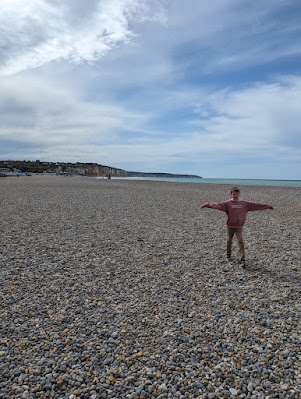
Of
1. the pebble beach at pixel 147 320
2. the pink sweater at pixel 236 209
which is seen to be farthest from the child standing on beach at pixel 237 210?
the pebble beach at pixel 147 320

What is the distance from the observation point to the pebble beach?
3.42 metres

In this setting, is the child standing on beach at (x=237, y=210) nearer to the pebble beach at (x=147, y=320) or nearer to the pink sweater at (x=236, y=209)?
the pink sweater at (x=236, y=209)

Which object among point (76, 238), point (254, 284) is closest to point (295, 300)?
point (254, 284)

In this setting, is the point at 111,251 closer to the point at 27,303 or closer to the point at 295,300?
the point at 27,303

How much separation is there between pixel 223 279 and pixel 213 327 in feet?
6.94

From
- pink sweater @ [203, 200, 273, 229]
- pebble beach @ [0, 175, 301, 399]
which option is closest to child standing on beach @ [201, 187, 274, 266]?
pink sweater @ [203, 200, 273, 229]

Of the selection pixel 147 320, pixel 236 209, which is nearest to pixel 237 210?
pixel 236 209

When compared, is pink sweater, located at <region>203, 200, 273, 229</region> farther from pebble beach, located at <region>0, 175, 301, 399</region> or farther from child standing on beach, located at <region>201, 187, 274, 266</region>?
pebble beach, located at <region>0, 175, 301, 399</region>

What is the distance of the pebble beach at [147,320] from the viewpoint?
342 centimetres

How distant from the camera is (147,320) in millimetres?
4727

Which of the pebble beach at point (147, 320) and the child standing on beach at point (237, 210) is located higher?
the child standing on beach at point (237, 210)

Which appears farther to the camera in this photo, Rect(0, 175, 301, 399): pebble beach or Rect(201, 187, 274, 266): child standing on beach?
Rect(201, 187, 274, 266): child standing on beach

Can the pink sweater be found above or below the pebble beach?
above

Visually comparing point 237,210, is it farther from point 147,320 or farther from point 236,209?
point 147,320
